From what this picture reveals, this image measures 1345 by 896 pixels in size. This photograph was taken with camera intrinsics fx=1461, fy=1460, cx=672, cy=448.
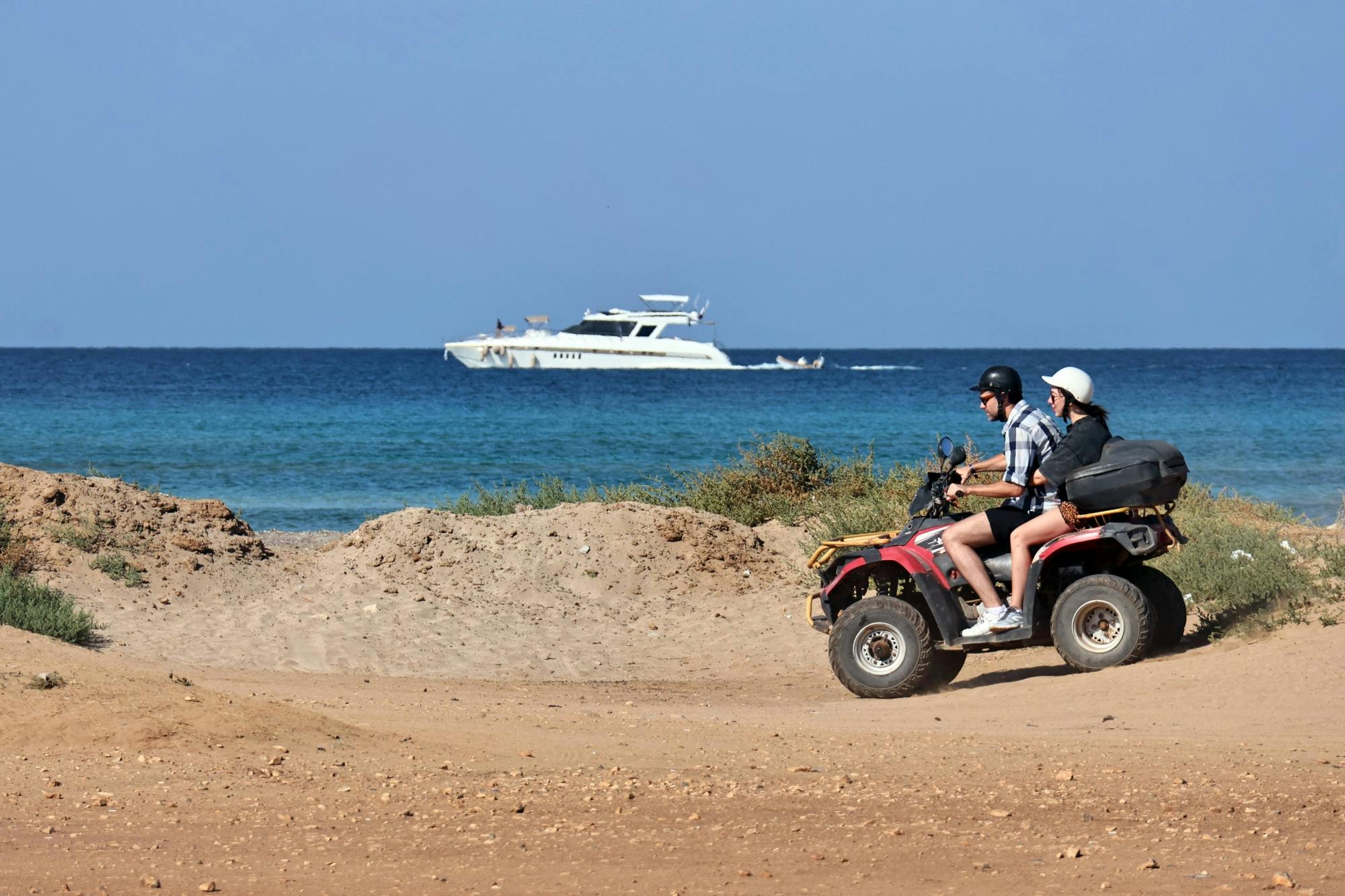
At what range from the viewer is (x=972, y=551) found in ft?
27.5

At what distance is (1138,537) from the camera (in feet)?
26.7

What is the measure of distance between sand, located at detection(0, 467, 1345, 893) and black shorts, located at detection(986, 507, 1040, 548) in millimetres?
917

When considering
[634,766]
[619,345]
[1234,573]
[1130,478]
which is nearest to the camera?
[634,766]

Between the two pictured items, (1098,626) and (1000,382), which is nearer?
(1000,382)

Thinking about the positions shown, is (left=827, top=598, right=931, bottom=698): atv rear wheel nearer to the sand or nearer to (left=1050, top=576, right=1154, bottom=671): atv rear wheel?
the sand

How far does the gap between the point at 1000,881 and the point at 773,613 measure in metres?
8.12

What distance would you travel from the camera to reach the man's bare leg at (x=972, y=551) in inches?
325

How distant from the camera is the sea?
27812 millimetres

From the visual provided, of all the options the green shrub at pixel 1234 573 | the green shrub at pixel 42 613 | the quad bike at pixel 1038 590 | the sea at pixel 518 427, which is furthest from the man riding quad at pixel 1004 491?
the sea at pixel 518 427

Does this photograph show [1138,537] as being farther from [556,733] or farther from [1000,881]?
Answer: [1000,881]

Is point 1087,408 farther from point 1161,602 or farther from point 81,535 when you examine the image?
point 81,535

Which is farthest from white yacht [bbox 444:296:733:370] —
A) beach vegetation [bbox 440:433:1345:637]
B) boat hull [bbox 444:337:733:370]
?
beach vegetation [bbox 440:433:1345:637]

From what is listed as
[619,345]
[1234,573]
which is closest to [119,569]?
[1234,573]

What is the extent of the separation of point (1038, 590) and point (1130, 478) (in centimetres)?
96
